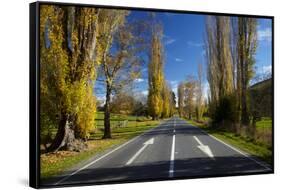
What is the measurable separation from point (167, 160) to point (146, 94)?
3.90 ft

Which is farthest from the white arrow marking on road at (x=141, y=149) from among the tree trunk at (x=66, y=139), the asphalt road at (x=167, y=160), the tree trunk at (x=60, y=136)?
the tree trunk at (x=60, y=136)

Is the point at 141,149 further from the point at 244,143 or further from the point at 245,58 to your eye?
the point at 245,58

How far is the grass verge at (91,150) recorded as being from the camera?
28.5 ft

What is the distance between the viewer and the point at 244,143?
35.0 ft

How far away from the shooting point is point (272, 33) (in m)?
10.8

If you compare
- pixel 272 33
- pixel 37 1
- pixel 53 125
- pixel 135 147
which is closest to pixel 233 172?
pixel 135 147

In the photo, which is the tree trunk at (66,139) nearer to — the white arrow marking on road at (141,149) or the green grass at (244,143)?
the white arrow marking on road at (141,149)

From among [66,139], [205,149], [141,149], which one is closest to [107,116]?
[66,139]

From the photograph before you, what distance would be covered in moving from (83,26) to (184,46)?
6.31ft

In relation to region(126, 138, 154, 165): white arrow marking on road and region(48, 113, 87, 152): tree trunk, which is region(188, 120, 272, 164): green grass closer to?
region(126, 138, 154, 165): white arrow marking on road

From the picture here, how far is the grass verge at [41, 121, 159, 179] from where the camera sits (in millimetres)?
8688

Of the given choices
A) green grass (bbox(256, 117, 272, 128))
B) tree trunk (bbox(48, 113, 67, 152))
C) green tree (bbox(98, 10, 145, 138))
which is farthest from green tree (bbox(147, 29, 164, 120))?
green grass (bbox(256, 117, 272, 128))

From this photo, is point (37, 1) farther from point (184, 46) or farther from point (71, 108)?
point (184, 46)

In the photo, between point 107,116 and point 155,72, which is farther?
point 155,72
